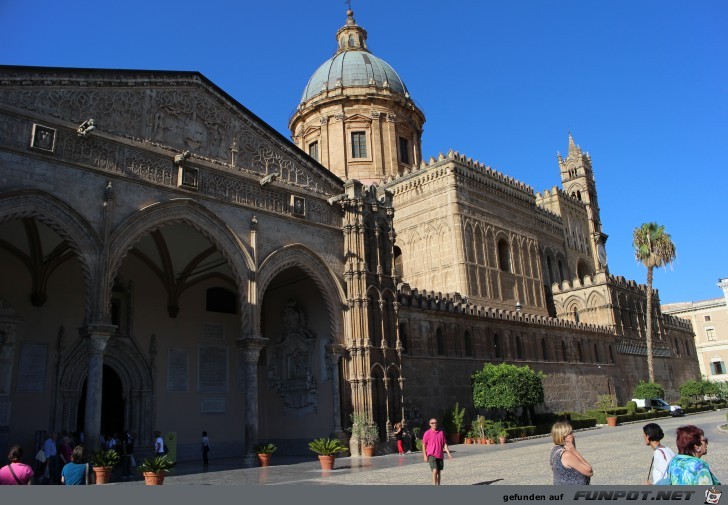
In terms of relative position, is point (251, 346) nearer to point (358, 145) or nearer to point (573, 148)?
point (358, 145)

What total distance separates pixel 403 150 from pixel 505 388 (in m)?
23.2

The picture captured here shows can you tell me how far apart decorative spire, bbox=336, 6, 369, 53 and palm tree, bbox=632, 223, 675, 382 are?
84.6 feet

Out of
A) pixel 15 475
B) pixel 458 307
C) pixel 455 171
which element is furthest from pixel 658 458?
pixel 455 171

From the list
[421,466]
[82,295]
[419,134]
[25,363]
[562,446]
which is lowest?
[421,466]

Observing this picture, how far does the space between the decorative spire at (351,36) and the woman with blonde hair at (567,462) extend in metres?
47.8

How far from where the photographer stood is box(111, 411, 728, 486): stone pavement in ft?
40.2

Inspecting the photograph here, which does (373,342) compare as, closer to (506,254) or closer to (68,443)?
(68,443)

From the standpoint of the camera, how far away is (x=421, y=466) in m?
15.7

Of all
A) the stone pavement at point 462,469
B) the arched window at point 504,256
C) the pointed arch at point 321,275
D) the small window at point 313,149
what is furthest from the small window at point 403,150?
the stone pavement at point 462,469

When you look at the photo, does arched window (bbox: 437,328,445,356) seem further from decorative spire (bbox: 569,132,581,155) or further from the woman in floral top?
decorative spire (bbox: 569,132,581,155)

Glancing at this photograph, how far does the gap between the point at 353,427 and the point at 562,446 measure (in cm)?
1553

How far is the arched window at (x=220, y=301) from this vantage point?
24.5 meters

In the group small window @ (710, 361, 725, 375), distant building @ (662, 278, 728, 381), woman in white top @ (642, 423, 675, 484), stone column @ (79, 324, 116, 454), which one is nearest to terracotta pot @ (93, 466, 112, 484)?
stone column @ (79, 324, 116, 454)

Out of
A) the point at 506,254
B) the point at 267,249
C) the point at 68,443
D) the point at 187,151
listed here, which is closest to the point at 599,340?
the point at 506,254
